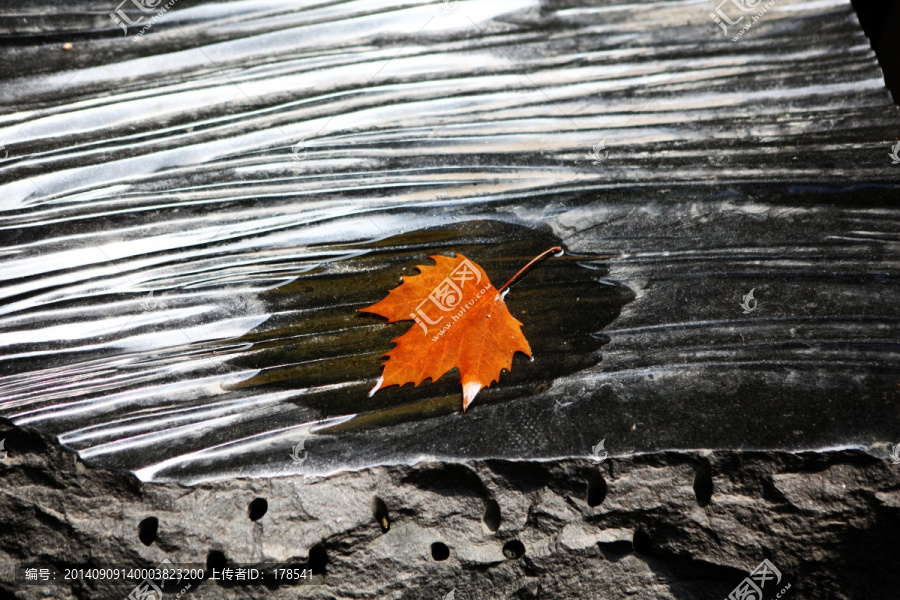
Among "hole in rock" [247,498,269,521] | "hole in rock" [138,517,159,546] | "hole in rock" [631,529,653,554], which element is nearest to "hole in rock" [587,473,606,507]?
"hole in rock" [631,529,653,554]

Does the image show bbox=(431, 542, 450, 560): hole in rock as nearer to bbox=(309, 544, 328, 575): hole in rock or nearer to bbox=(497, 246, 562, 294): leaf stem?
bbox=(309, 544, 328, 575): hole in rock

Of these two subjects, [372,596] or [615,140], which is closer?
[372,596]

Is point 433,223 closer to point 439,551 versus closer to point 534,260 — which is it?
point 534,260

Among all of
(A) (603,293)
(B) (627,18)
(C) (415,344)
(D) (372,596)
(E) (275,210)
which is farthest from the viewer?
(B) (627,18)

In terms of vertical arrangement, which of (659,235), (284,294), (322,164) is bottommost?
(659,235)

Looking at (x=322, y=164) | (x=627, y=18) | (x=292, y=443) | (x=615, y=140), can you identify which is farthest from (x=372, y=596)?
(x=627, y=18)

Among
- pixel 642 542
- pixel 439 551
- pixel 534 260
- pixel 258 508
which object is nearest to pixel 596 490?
pixel 642 542

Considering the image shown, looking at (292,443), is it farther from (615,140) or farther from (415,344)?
(615,140)

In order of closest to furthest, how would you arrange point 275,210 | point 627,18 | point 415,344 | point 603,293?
point 415,344
point 603,293
point 275,210
point 627,18
